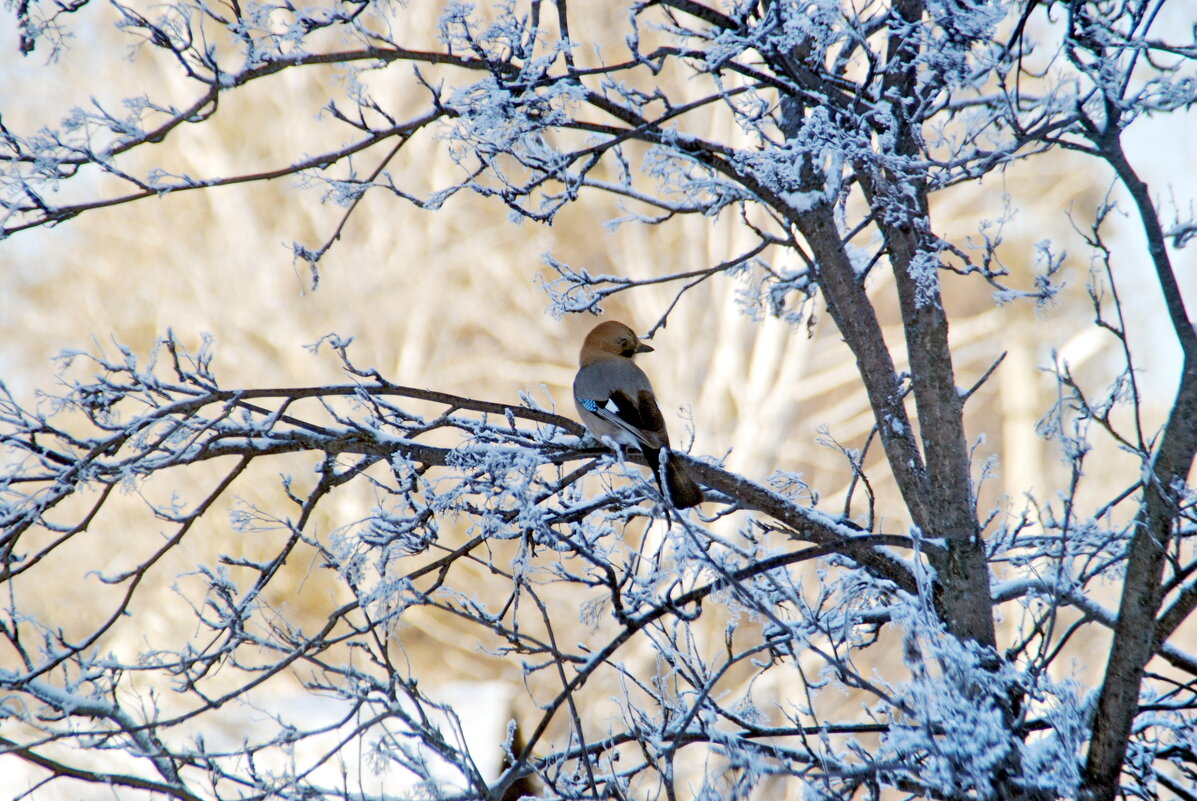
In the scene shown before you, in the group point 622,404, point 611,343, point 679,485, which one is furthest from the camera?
point 611,343

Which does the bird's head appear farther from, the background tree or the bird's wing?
the background tree

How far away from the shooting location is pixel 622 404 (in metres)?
4.22

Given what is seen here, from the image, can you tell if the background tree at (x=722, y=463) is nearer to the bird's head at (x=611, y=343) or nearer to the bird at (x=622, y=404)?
the bird at (x=622, y=404)

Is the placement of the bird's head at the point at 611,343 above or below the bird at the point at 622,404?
above

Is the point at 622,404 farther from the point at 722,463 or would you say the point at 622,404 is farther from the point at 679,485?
the point at 679,485

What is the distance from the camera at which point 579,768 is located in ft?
12.0

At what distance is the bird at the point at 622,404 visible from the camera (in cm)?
348

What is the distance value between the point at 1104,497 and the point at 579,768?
13.5m

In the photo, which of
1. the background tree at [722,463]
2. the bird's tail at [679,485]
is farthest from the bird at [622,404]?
the background tree at [722,463]

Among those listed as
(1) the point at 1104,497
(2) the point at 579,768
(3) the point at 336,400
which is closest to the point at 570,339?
(3) the point at 336,400

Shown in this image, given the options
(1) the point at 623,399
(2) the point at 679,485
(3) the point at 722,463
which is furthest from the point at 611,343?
(2) the point at 679,485

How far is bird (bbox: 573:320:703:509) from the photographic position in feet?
11.4

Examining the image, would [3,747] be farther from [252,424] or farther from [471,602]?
[471,602]

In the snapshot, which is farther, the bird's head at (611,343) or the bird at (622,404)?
the bird's head at (611,343)
